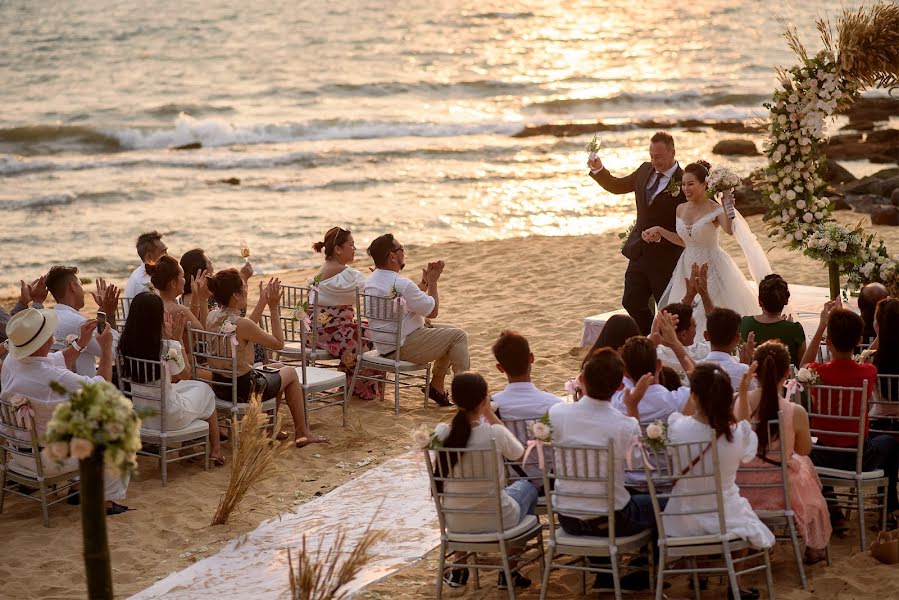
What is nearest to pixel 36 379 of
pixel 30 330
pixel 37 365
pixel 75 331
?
pixel 37 365

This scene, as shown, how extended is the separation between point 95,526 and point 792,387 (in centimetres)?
357

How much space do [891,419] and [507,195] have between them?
15059mm

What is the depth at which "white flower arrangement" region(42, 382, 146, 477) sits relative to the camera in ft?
13.9

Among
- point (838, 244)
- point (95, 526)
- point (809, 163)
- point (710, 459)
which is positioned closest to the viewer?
point (95, 526)

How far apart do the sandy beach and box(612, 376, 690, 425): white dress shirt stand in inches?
33.0

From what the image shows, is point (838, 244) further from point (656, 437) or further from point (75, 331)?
point (75, 331)

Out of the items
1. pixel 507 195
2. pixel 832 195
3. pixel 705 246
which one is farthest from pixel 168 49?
pixel 705 246

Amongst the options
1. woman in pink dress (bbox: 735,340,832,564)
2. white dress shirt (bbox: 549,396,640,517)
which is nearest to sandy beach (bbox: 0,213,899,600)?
woman in pink dress (bbox: 735,340,832,564)

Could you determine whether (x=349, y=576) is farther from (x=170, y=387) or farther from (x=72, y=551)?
(x=170, y=387)

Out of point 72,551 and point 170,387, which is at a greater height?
point 170,387

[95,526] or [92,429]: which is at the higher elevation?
[92,429]

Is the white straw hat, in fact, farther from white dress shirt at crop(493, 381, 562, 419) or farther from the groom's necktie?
the groom's necktie

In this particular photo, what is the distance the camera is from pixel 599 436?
5.41 metres

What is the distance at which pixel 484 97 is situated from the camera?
36.6 metres
